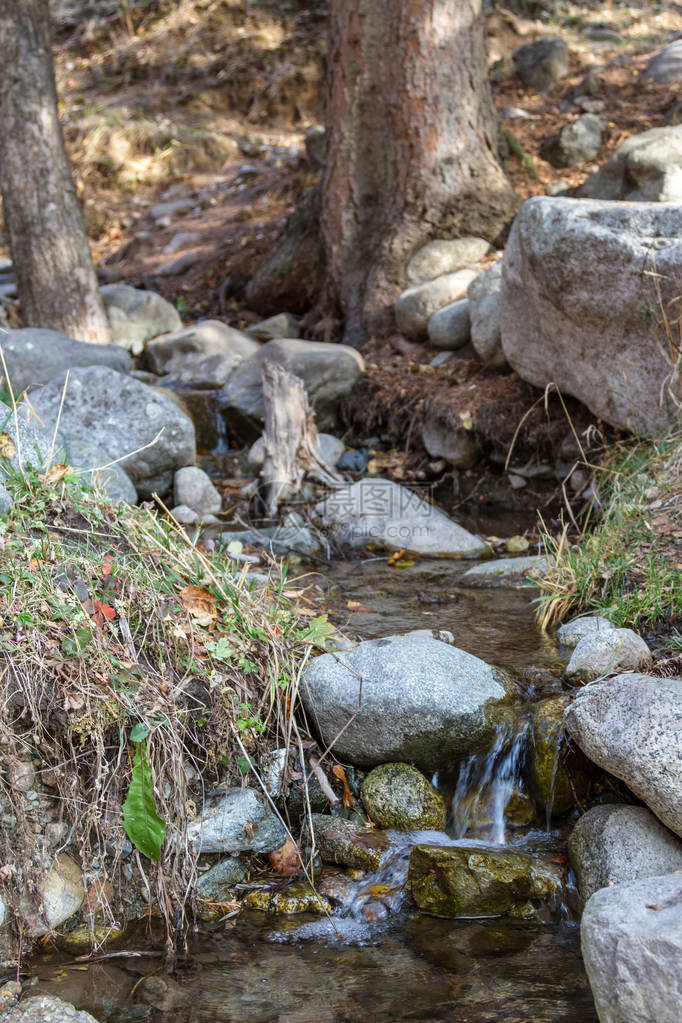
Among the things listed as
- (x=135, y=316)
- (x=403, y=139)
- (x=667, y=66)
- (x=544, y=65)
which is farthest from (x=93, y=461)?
(x=544, y=65)

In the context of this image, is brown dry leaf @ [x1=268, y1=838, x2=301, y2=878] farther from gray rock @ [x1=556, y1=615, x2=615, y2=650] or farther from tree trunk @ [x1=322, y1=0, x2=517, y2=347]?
tree trunk @ [x1=322, y1=0, x2=517, y2=347]

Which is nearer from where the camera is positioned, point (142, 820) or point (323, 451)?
point (142, 820)

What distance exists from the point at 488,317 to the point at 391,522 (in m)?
1.96

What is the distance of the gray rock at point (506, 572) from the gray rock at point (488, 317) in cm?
214

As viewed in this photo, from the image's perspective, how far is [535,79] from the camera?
1062cm

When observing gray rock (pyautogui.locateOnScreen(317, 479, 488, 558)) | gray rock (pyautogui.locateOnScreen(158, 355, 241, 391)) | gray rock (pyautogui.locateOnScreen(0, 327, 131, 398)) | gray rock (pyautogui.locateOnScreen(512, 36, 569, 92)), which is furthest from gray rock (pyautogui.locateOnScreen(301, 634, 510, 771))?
gray rock (pyautogui.locateOnScreen(512, 36, 569, 92))

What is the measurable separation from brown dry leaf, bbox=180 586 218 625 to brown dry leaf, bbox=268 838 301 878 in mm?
801

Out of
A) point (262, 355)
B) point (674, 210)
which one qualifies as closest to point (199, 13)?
point (262, 355)

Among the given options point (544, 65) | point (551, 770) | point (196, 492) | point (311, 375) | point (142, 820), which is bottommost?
point (196, 492)

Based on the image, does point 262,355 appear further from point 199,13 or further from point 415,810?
point 199,13

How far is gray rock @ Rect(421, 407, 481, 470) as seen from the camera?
6355 millimetres

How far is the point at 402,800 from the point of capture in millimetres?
3125

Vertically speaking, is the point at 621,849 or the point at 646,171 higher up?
the point at 646,171

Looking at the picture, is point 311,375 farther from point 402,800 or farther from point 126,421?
point 402,800
